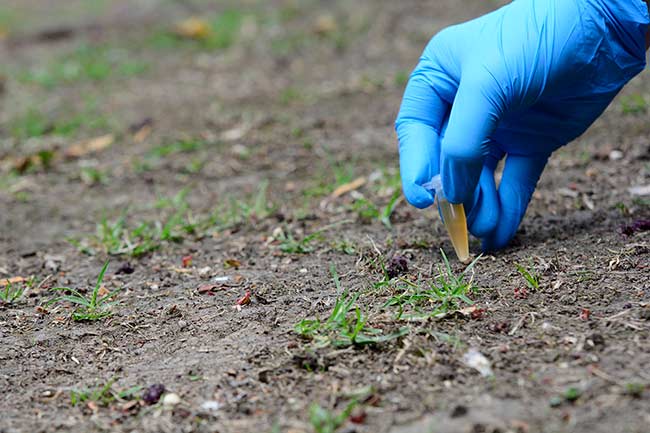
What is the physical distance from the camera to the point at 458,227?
91.2 inches

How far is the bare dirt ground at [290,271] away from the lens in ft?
5.45

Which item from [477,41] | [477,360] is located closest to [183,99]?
[477,41]

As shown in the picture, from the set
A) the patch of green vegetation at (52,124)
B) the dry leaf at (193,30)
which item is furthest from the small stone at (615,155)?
the dry leaf at (193,30)

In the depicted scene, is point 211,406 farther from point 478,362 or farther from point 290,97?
point 290,97

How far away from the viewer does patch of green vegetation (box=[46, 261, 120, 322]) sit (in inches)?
87.5

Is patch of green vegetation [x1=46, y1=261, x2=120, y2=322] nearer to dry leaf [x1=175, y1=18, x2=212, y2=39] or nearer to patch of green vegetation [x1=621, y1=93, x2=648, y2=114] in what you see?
patch of green vegetation [x1=621, y1=93, x2=648, y2=114]

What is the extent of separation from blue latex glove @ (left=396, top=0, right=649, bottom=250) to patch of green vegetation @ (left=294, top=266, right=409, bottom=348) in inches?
18.6

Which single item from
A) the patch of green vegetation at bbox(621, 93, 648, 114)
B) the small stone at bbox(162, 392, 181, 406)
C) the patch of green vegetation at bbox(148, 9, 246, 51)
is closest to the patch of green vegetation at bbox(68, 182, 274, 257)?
the small stone at bbox(162, 392, 181, 406)

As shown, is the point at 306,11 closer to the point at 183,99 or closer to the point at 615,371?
the point at 183,99

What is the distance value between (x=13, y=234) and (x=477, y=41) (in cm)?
201

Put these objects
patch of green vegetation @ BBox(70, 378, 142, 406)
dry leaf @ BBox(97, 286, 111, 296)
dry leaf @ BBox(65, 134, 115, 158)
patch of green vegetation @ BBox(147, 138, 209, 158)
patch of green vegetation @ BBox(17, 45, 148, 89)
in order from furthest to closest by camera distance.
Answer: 1. patch of green vegetation @ BBox(17, 45, 148, 89)
2. dry leaf @ BBox(65, 134, 115, 158)
3. patch of green vegetation @ BBox(147, 138, 209, 158)
4. dry leaf @ BBox(97, 286, 111, 296)
5. patch of green vegetation @ BBox(70, 378, 142, 406)

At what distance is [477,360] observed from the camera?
1.73 m

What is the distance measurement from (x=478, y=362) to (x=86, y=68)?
4.66m

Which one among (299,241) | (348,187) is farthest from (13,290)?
(348,187)
